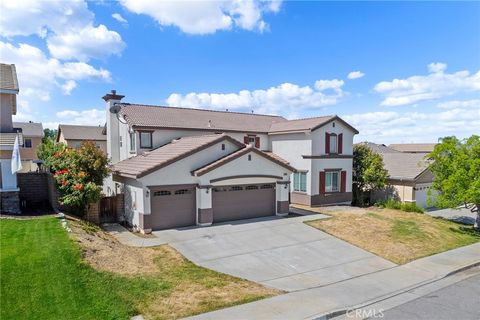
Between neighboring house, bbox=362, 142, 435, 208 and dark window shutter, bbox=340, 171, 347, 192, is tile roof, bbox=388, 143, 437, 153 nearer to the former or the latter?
neighboring house, bbox=362, 142, 435, 208

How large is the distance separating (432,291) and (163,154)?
14.9 meters

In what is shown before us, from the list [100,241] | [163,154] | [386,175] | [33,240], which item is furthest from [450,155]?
[33,240]

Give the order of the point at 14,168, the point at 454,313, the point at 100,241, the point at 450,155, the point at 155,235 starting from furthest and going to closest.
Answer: the point at 450,155 → the point at 155,235 → the point at 14,168 → the point at 100,241 → the point at 454,313

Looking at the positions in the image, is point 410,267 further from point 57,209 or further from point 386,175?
point 57,209

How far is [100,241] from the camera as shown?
43.8ft

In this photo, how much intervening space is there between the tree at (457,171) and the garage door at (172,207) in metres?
16.3

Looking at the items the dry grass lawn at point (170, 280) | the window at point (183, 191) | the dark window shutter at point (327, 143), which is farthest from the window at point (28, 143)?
the dark window shutter at point (327, 143)

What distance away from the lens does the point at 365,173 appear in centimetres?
2786

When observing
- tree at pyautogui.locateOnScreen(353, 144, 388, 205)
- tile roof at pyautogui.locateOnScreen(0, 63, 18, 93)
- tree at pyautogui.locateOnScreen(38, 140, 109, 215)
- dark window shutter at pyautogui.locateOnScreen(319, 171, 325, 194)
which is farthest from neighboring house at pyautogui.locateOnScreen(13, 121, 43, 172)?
tree at pyautogui.locateOnScreen(353, 144, 388, 205)

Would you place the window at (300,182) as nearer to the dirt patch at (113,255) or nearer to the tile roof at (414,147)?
the dirt patch at (113,255)

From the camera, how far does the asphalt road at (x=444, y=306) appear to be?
9.71 m

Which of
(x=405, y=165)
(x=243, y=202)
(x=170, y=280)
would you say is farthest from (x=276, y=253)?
(x=405, y=165)

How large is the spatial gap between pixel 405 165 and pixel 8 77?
31146mm

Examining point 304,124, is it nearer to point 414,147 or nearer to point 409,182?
point 409,182
